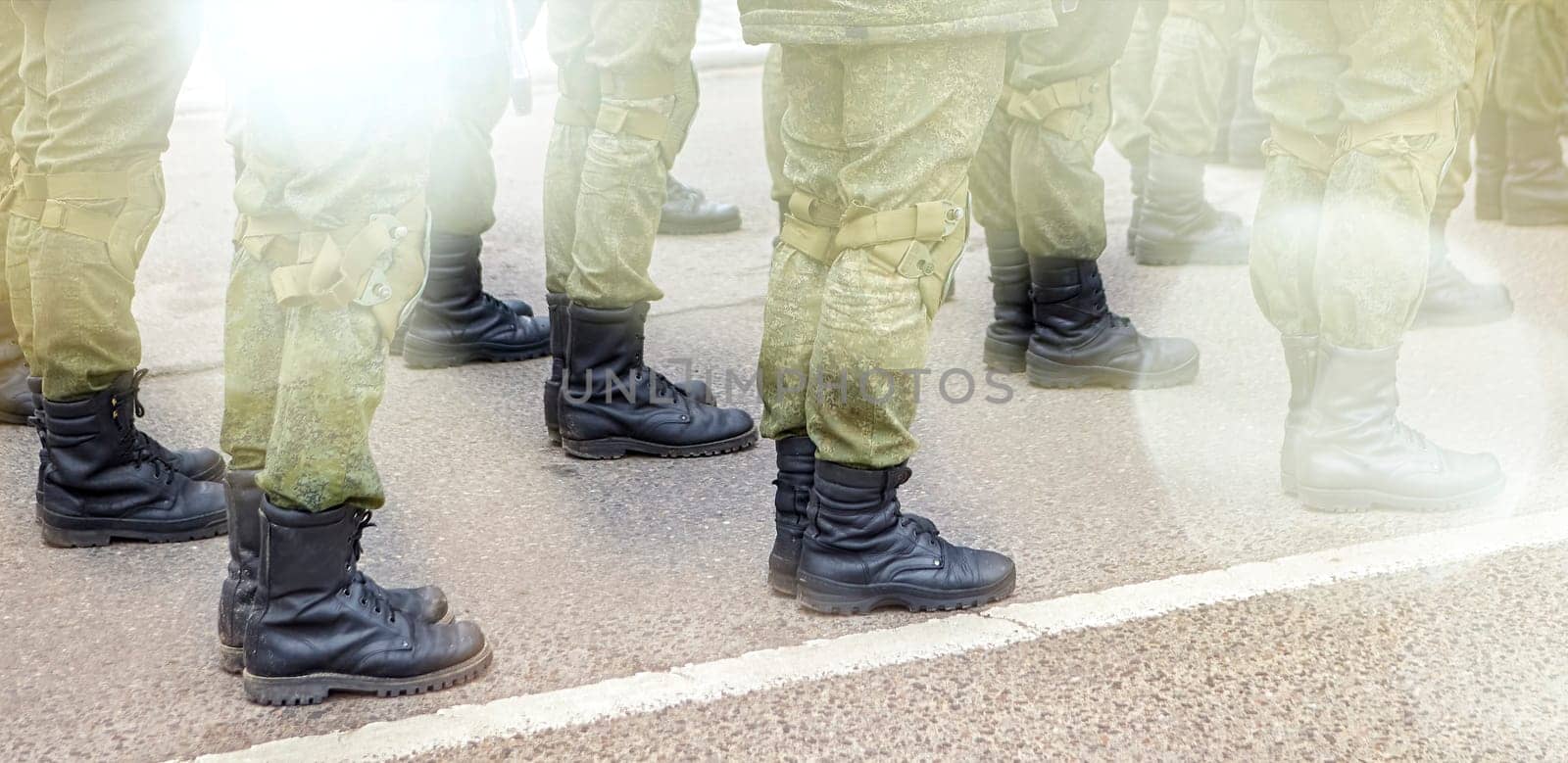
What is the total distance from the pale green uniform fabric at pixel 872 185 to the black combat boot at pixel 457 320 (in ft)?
5.87

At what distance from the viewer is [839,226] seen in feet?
8.45

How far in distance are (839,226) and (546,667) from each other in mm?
901

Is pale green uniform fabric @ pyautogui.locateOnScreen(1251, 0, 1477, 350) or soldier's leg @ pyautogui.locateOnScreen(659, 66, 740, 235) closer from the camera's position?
pale green uniform fabric @ pyautogui.locateOnScreen(1251, 0, 1477, 350)

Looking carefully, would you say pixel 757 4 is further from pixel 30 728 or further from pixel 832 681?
pixel 30 728

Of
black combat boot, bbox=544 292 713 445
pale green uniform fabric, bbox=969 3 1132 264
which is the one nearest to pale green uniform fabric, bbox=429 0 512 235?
black combat boot, bbox=544 292 713 445

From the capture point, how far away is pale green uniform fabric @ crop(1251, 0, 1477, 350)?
2.90 metres

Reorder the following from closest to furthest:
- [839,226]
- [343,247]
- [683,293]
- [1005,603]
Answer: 1. [343,247]
2. [839,226]
3. [1005,603]
4. [683,293]

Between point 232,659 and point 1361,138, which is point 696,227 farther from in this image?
point 232,659

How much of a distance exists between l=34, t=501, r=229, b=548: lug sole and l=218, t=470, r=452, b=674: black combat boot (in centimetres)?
60

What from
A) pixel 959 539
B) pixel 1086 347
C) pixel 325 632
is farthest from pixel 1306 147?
pixel 325 632

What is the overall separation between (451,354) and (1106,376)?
181 centimetres

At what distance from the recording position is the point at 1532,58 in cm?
502

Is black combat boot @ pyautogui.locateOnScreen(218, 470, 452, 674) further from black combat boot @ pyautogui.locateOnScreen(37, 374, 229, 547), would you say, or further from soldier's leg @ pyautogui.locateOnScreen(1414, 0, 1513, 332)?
soldier's leg @ pyautogui.locateOnScreen(1414, 0, 1513, 332)

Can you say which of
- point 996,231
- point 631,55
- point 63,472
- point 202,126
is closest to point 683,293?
point 996,231
